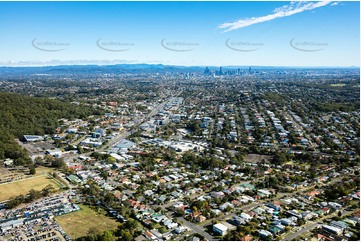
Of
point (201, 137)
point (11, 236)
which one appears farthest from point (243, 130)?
point (11, 236)

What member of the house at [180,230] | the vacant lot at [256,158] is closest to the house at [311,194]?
the vacant lot at [256,158]

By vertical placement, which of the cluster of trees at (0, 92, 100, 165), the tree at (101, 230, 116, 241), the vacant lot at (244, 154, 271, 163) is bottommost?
the vacant lot at (244, 154, 271, 163)

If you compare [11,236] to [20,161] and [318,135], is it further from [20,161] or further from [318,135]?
[318,135]

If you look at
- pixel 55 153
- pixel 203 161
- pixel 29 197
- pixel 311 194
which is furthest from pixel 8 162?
pixel 311 194

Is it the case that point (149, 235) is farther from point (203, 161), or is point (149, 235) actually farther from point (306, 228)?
point (203, 161)

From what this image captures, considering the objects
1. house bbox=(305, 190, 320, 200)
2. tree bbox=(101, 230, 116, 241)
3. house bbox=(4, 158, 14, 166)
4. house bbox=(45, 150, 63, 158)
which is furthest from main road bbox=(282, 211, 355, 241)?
house bbox=(4, 158, 14, 166)

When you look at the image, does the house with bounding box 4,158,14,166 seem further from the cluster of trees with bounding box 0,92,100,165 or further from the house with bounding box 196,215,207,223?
the house with bounding box 196,215,207,223
